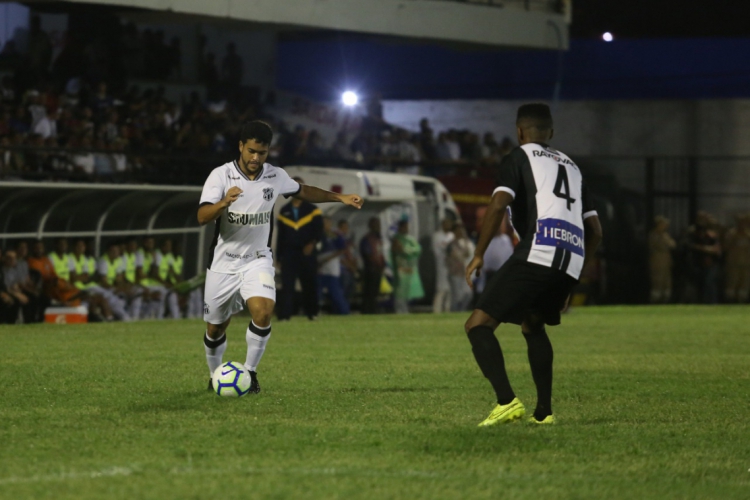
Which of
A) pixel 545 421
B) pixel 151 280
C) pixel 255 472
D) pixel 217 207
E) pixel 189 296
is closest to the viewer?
pixel 255 472

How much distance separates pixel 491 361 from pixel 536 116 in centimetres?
150

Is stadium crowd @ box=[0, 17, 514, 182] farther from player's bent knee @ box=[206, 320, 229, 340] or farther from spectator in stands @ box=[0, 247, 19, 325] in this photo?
player's bent knee @ box=[206, 320, 229, 340]

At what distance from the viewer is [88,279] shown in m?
20.6

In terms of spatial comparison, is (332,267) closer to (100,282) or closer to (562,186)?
(100,282)

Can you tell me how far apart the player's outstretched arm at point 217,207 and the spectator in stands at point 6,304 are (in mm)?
10764

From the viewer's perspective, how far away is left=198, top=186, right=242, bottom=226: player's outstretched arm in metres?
8.79

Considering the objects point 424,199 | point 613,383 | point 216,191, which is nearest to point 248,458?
point 216,191

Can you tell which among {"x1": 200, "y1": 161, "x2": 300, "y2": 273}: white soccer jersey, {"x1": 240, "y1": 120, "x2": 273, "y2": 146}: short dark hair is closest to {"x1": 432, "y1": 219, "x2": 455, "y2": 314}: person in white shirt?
{"x1": 200, "y1": 161, "x2": 300, "y2": 273}: white soccer jersey

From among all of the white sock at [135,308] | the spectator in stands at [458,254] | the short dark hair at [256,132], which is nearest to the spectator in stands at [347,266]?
the spectator in stands at [458,254]

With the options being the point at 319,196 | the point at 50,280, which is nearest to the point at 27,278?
the point at 50,280

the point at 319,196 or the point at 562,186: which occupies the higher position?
the point at 562,186

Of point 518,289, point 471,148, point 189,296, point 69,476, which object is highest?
point 471,148

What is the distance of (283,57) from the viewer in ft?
127

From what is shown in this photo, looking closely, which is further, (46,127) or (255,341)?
(46,127)
